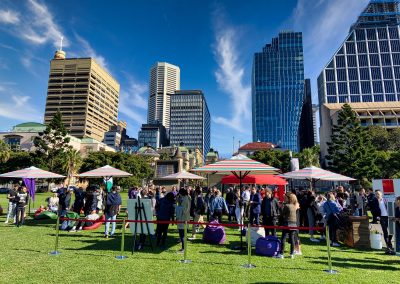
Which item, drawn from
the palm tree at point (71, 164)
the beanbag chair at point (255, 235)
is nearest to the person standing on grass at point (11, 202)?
the beanbag chair at point (255, 235)

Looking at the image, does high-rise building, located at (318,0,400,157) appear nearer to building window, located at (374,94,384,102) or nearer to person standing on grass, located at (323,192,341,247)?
building window, located at (374,94,384,102)

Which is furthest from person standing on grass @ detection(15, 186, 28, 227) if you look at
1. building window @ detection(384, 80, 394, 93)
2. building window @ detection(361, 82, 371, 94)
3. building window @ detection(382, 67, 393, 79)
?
building window @ detection(382, 67, 393, 79)

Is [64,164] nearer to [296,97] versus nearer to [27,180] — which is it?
[27,180]

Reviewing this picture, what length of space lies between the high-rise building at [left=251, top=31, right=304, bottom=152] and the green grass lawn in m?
165

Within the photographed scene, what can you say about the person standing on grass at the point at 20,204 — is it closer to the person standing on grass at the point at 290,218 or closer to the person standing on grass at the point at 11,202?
the person standing on grass at the point at 11,202

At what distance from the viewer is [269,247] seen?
8117 mm

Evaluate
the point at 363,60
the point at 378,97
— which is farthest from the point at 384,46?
the point at 378,97

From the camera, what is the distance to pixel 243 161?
1027cm

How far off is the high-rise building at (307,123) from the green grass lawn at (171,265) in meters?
150

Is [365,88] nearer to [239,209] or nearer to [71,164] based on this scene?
[71,164]

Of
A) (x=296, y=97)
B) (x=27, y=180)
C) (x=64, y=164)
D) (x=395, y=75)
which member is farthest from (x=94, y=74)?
(x=395, y=75)

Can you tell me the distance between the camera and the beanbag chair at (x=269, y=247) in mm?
8094

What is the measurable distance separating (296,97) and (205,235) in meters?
172

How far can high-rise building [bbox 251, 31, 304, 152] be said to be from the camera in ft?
543
